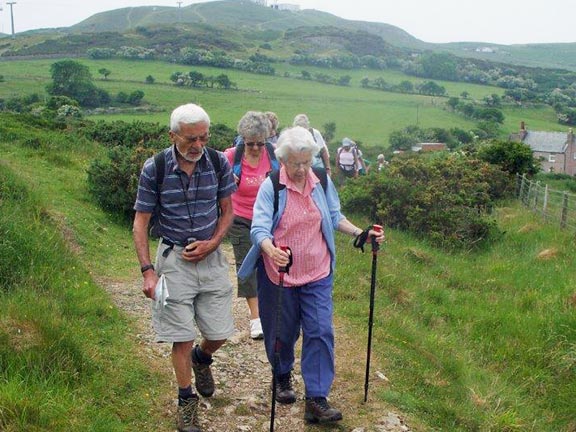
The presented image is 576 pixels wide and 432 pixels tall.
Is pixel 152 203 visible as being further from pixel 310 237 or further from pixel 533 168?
pixel 533 168

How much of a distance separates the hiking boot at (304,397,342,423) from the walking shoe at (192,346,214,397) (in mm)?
719

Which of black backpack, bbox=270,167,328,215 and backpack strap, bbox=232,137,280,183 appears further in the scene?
backpack strap, bbox=232,137,280,183

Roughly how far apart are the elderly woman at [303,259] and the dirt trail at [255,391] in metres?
0.24

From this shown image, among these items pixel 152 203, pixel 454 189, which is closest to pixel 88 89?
pixel 454 189

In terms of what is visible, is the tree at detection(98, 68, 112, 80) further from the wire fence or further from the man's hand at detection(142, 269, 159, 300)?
the man's hand at detection(142, 269, 159, 300)

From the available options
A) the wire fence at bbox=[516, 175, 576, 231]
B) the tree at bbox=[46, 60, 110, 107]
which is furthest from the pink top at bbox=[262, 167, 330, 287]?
the tree at bbox=[46, 60, 110, 107]

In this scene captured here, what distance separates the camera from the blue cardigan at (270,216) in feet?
14.4

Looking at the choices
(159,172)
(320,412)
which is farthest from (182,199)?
(320,412)

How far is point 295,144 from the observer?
4328mm

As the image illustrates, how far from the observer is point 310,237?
4.50 metres

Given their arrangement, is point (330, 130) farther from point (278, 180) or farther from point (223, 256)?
point (223, 256)

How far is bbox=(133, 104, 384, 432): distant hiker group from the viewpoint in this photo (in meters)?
4.14

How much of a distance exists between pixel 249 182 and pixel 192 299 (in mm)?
1696

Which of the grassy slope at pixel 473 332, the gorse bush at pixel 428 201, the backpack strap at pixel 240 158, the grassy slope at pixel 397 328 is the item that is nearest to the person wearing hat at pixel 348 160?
the gorse bush at pixel 428 201
